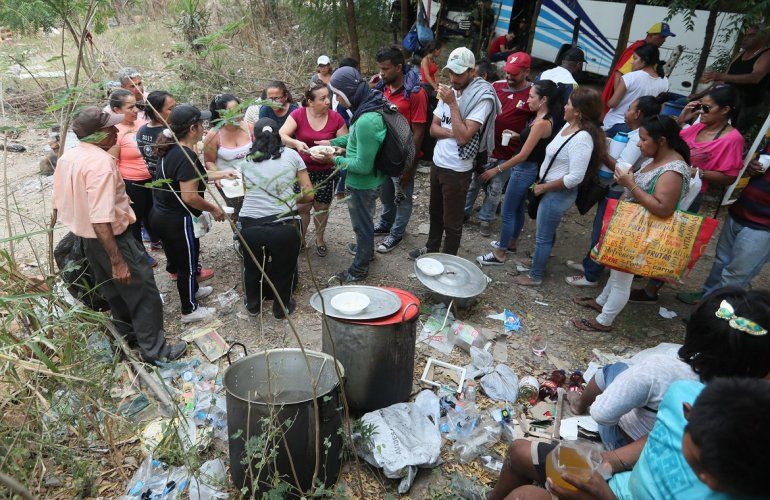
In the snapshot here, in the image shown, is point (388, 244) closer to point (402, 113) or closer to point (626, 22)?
point (402, 113)

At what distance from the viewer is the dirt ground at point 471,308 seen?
3.67 m

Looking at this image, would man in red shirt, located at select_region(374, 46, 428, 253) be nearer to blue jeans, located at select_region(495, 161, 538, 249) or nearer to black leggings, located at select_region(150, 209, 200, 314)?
blue jeans, located at select_region(495, 161, 538, 249)

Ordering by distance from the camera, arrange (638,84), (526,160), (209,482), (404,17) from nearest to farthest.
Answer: (209,482) < (526,160) < (638,84) < (404,17)

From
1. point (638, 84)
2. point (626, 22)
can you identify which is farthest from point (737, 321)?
point (626, 22)

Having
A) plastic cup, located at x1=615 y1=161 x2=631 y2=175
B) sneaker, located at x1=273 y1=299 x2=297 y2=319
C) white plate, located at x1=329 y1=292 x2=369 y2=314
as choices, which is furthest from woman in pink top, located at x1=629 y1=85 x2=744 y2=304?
sneaker, located at x1=273 y1=299 x2=297 y2=319

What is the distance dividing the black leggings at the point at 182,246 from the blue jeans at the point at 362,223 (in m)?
1.37

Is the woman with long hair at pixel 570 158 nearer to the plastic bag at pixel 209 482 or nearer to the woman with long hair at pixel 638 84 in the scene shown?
the woman with long hair at pixel 638 84

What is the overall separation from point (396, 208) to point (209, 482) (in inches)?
134

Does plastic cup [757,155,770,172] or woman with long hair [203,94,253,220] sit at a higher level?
plastic cup [757,155,770,172]

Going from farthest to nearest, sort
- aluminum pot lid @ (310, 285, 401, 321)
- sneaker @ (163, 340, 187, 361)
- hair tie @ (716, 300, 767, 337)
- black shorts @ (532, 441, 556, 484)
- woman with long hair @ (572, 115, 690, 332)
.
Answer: sneaker @ (163, 340, 187, 361) < woman with long hair @ (572, 115, 690, 332) < aluminum pot lid @ (310, 285, 401, 321) < black shorts @ (532, 441, 556, 484) < hair tie @ (716, 300, 767, 337)

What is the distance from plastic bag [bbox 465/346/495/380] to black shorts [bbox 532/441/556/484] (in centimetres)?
119

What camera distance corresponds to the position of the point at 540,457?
2176 mm

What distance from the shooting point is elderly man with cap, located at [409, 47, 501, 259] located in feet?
12.8

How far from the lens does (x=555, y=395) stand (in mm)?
3230
